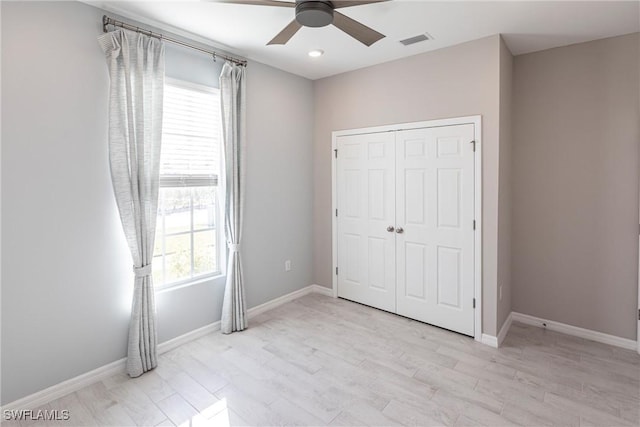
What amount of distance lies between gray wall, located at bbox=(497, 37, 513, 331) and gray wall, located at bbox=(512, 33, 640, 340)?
0.63ft

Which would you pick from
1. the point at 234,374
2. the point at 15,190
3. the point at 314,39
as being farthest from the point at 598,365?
the point at 15,190

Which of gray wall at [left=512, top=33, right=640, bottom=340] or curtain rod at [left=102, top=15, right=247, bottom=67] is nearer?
curtain rod at [left=102, top=15, right=247, bottom=67]

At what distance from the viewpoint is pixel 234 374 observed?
2627 millimetres

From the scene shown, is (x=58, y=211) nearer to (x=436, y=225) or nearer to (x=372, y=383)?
(x=372, y=383)

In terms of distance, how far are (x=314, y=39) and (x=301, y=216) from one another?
2.04 m

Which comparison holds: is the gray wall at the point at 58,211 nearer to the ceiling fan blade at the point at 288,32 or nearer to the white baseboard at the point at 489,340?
the ceiling fan blade at the point at 288,32

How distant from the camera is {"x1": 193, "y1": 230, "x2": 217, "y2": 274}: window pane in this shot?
3270mm

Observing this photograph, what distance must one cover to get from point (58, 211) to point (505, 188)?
3.66m

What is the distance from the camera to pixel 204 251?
3338mm

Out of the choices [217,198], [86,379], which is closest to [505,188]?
[217,198]

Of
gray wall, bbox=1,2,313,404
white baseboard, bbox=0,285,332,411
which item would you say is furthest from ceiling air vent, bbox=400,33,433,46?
white baseboard, bbox=0,285,332,411

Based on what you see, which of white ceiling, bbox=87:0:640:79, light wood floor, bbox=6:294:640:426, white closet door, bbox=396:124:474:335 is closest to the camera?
light wood floor, bbox=6:294:640:426

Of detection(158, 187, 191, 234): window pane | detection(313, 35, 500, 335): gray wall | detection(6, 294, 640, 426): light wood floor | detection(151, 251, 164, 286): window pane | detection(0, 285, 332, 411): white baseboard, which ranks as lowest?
detection(6, 294, 640, 426): light wood floor

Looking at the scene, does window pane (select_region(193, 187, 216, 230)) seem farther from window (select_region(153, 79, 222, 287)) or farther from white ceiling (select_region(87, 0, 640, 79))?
white ceiling (select_region(87, 0, 640, 79))
